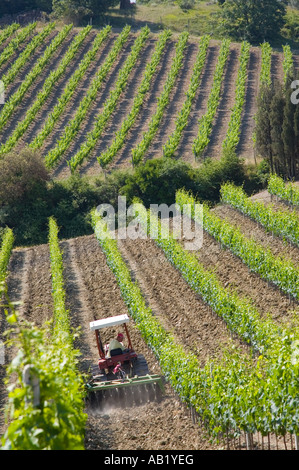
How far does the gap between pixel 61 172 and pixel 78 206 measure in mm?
4874

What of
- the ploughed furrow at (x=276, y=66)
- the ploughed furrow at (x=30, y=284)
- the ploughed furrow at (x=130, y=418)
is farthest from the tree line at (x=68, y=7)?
the ploughed furrow at (x=130, y=418)

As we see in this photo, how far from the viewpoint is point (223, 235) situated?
22141 mm

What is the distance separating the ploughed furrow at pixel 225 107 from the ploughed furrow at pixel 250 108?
3.20ft

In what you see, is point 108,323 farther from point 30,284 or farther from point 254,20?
point 254,20

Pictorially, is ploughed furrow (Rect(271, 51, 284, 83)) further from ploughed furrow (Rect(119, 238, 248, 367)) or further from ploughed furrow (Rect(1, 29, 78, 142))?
ploughed furrow (Rect(119, 238, 248, 367))

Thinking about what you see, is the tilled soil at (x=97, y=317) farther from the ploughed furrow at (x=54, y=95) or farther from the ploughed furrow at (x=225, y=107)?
the ploughed furrow at (x=54, y=95)

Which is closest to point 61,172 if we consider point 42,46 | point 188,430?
point 42,46

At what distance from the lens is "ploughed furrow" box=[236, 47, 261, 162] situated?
36969 mm

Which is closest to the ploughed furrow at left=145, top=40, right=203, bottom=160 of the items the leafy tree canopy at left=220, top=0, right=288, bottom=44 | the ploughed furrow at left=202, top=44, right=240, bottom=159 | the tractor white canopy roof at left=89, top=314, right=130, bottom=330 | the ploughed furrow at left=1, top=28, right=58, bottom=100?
the ploughed furrow at left=202, top=44, right=240, bottom=159

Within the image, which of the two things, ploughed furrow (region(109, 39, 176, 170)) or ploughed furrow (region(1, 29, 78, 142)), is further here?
ploughed furrow (region(1, 29, 78, 142))

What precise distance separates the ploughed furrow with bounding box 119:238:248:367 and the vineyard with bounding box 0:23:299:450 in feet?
0.21

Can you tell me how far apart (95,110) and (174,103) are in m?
5.21

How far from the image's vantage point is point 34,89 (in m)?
46.7

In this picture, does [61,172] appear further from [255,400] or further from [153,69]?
[255,400]
